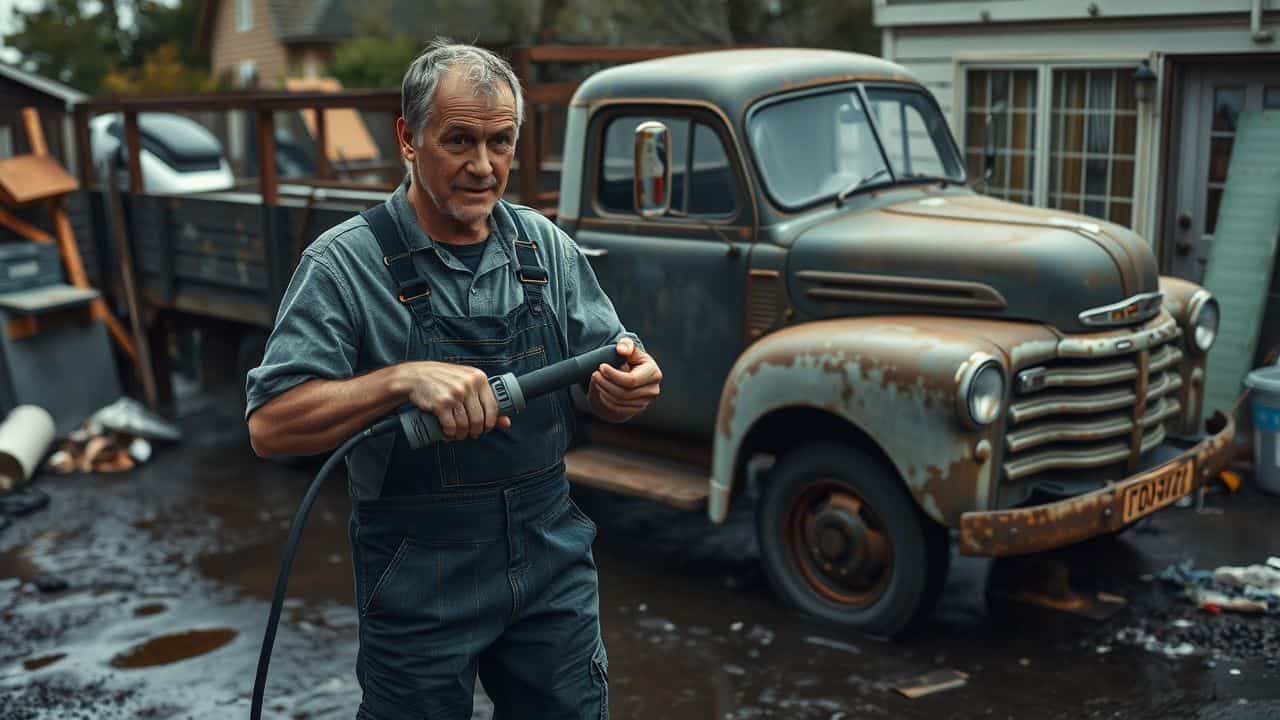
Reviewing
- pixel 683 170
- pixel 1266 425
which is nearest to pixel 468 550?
pixel 683 170

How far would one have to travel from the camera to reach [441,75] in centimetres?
249

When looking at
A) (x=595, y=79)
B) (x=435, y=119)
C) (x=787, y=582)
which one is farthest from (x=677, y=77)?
(x=435, y=119)

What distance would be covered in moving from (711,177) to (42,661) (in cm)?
340

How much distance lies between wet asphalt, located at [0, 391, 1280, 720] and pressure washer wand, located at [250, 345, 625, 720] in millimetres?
2403

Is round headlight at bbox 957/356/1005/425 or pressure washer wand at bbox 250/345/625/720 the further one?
round headlight at bbox 957/356/1005/425

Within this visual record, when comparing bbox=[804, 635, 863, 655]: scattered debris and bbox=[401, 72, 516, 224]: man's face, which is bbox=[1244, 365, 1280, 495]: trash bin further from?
bbox=[401, 72, 516, 224]: man's face

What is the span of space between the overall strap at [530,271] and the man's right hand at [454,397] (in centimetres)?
38

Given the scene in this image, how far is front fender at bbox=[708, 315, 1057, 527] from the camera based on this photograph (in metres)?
4.90

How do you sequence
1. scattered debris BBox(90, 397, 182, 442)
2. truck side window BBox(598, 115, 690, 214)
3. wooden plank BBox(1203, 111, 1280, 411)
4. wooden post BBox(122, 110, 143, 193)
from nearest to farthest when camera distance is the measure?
truck side window BBox(598, 115, 690, 214) < wooden plank BBox(1203, 111, 1280, 411) < scattered debris BBox(90, 397, 182, 442) < wooden post BBox(122, 110, 143, 193)

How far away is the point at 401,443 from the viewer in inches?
99.7

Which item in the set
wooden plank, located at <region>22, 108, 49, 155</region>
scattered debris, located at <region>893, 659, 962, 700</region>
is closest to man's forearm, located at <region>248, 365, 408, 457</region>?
scattered debris, located at <region>893, 659, 962, 700</region>

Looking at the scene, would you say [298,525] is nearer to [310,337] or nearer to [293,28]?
[310,337]

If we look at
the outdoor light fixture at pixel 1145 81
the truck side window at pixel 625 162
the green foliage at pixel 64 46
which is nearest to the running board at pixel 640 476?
the truck side window at pixel 625 162

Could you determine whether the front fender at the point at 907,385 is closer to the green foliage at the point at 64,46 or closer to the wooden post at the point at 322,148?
the wooden post at the point at 322,148
